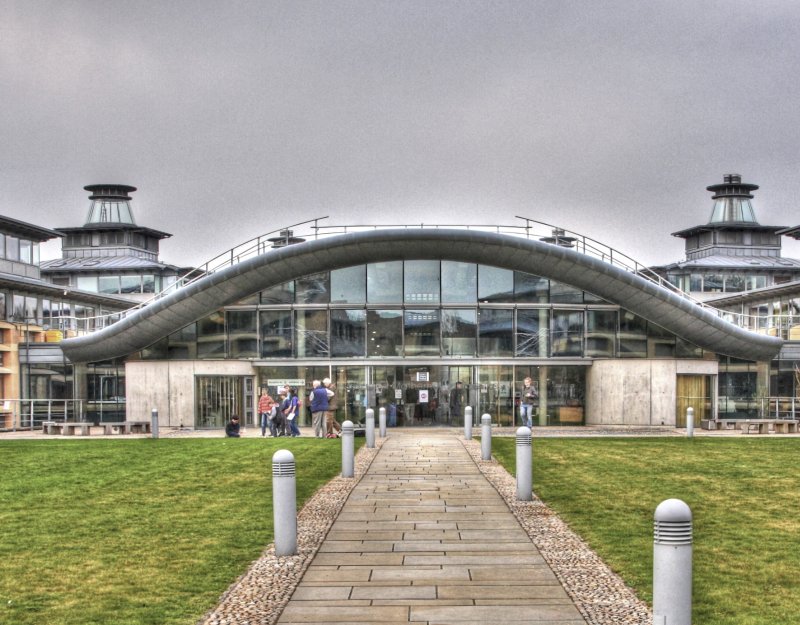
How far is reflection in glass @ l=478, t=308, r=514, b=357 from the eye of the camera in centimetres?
4328

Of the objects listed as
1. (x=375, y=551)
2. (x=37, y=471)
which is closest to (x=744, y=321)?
(x=37, y=471)

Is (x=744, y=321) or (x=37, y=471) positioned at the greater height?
(x=744, y=321)

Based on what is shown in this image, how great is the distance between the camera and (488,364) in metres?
43.1

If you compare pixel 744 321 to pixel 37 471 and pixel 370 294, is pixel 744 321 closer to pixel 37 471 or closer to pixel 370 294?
pixel 370 294

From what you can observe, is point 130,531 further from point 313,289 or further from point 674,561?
point 313,289

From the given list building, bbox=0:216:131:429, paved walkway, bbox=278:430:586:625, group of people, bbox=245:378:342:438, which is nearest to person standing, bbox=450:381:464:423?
group of people, bbox=245:378:342:438

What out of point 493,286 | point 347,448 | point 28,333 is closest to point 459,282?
point 493,286

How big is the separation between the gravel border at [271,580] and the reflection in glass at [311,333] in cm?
2686

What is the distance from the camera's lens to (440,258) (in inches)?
1702

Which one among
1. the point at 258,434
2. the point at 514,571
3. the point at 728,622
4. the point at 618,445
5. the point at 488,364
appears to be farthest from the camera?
the point at 488,364

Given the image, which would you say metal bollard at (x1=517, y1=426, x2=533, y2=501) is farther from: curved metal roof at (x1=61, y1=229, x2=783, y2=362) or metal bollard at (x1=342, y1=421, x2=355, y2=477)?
curved metal roof at (x1=61, y1=229, x2=783, y2=362)

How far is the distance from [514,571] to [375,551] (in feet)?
6.53

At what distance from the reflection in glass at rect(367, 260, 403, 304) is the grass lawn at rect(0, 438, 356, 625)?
58.4 ft

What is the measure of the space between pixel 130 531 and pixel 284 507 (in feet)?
9.76
